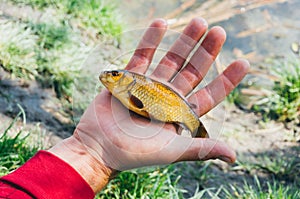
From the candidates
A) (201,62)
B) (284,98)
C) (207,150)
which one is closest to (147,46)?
(201,62)

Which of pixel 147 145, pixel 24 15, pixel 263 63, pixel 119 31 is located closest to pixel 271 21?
pixel 263 63

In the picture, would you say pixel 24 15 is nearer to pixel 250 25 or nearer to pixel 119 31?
pixel 119 31

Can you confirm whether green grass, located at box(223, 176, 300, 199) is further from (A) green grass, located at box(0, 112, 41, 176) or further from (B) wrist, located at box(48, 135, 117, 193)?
(A) green grass, located at box(0, 112, 41, 176)

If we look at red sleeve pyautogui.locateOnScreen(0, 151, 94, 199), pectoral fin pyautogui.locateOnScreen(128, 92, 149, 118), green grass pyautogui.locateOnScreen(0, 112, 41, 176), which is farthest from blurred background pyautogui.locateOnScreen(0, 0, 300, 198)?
red sleeve pyautogui.locateOnScreen(0, 151, 94, 199)

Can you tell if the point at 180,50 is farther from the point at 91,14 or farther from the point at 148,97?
the point at 91,14

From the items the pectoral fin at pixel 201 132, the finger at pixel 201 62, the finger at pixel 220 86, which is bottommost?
the pectoral fin at pixel 201 132

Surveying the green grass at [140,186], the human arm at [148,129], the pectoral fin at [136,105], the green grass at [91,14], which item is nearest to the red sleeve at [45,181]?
the human arm at [148,129]

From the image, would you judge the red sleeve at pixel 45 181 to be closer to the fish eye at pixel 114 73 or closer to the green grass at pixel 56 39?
the fish eye at pixel 114 73
